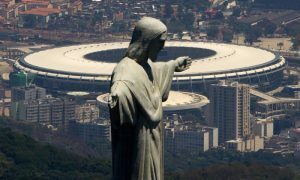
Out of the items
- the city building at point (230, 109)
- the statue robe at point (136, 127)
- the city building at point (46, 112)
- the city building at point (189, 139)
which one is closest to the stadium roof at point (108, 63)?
the city building at point (230, 109)

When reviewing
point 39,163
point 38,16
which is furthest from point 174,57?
point 39,163

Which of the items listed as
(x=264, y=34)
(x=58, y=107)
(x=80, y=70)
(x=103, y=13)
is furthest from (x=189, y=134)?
(x=103, y=13)

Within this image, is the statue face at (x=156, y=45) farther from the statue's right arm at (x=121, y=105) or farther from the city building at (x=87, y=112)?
the city building at (x=87, y=112)

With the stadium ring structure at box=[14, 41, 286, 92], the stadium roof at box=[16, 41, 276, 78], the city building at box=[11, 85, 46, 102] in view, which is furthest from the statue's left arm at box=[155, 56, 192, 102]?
the stadium roof at box=[16, 41, 276, 78]

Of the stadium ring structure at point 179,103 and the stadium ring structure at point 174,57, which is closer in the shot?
the stadium ring structure at point 179,103

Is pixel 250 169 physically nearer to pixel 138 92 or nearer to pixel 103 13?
pixel 138 92

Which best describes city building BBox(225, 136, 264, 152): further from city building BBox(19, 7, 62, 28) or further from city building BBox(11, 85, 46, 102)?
city building BBox(19, 7, 62, 28)

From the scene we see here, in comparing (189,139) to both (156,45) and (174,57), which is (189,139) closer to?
(174,57)
